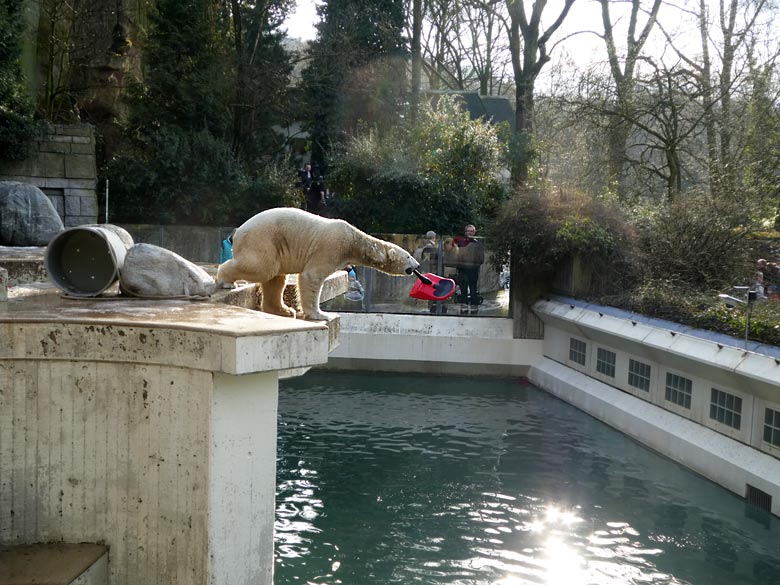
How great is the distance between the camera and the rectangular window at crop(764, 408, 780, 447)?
29.3 ft

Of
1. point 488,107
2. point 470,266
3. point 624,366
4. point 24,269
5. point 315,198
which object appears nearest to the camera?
point 24,269

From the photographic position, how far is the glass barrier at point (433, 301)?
1592 centimetres

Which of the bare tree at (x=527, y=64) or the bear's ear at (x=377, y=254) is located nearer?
the bear's ear at (x=377, y=254)

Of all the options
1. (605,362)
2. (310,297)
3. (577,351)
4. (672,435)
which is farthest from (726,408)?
(310,297)

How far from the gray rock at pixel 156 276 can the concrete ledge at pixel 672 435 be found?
20.2 feet

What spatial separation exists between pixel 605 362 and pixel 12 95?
1392cm

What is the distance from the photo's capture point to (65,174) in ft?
63.1

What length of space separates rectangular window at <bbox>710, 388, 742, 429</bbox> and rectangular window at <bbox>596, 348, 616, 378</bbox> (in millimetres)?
2735

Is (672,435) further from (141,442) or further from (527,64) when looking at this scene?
(527,64)

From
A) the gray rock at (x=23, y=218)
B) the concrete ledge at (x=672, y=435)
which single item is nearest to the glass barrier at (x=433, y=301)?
the concrete ledge at (x=672, y=435)

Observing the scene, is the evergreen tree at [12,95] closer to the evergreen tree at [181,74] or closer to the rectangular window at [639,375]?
the evergreen tree at [181,74]

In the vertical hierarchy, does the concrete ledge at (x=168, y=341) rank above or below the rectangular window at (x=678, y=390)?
above

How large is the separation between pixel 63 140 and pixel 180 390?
52.4 feet

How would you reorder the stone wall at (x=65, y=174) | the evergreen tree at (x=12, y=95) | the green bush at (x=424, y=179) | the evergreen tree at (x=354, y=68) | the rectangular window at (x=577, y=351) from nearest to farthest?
1. the rectangular window at (x=577, y=351)
2. the evergreen tree at (x=12, y=95)
3. the stone wall at (x=65, y=174)
4. the green bush at (x=424, y=179)
5. the evergreen tree at (x=354, y=68)
